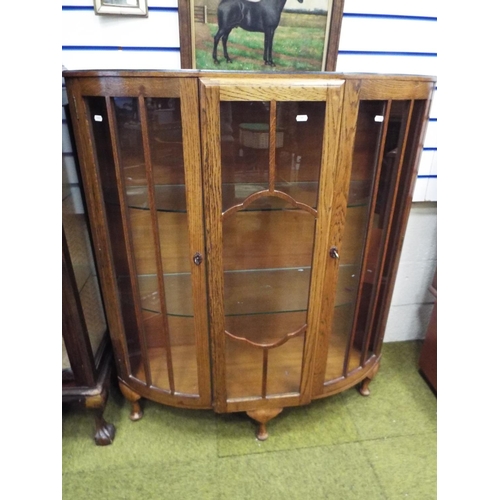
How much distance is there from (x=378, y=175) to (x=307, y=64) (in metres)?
0.44

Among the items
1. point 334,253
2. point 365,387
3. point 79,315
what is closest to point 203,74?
point 334,253

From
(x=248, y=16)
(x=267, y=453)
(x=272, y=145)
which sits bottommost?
(x=267, y=453)

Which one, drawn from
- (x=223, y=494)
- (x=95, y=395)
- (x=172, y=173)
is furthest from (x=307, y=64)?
(x=223, y=494)

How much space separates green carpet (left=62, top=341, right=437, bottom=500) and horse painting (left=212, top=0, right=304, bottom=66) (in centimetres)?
128

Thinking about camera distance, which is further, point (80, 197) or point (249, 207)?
point (80, 197)

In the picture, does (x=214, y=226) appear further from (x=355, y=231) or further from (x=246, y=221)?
(x=355, y=231)

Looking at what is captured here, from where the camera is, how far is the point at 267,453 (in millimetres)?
1253

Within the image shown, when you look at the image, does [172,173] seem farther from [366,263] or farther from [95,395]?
[95,395]

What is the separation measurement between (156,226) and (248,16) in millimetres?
681

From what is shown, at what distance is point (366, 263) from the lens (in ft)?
3.79

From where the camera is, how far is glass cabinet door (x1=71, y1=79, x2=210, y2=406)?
2.84 feet

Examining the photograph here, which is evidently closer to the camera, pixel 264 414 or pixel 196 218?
pixel 196 218

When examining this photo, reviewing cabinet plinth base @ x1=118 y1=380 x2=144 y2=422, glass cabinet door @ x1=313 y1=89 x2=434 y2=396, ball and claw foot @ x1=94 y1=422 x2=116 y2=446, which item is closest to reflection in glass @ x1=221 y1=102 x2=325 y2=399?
glass cabinet door @ x1=313 y1=89 x2=434 y2=396

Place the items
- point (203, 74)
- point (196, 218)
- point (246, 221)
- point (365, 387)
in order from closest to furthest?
point (203, 74) → point (196, 218) → point (246, 221) → point (365, 387)
